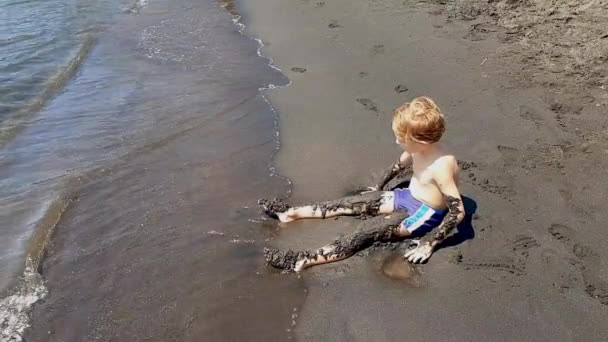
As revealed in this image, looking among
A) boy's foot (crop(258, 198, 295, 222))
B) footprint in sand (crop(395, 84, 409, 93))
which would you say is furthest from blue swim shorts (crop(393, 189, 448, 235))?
footprint in sand (crop(395, 84, 409, 93))

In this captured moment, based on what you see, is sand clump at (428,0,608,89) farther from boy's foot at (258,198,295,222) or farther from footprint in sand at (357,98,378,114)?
boy's foot at (258,198,295,222)

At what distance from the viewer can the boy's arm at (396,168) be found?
4145 millimetres

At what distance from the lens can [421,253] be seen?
3.56 metres

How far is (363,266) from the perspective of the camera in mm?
3605

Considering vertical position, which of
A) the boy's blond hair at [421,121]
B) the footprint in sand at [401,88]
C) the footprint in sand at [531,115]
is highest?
the boy's blond hair at [421,121]

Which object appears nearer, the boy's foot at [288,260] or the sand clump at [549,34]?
the boy's foot at [288,260]

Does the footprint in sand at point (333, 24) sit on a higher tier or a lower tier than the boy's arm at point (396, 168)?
higher

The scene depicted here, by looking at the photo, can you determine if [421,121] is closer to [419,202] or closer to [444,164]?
[444,164]

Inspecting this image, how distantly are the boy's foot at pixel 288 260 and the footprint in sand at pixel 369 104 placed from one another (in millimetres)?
2293

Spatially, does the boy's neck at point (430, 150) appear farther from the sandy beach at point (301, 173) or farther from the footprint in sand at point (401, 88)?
the footprint in sand at point (401, 88)

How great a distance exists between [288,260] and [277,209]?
0.59m

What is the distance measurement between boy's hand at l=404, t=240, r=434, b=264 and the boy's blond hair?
682mm

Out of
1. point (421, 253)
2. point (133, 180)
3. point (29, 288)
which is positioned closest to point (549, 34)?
point (421, 253)

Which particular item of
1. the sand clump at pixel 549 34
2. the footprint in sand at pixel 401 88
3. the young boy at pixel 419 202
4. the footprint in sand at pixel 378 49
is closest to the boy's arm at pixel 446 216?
the young boy at pixel 419 202
